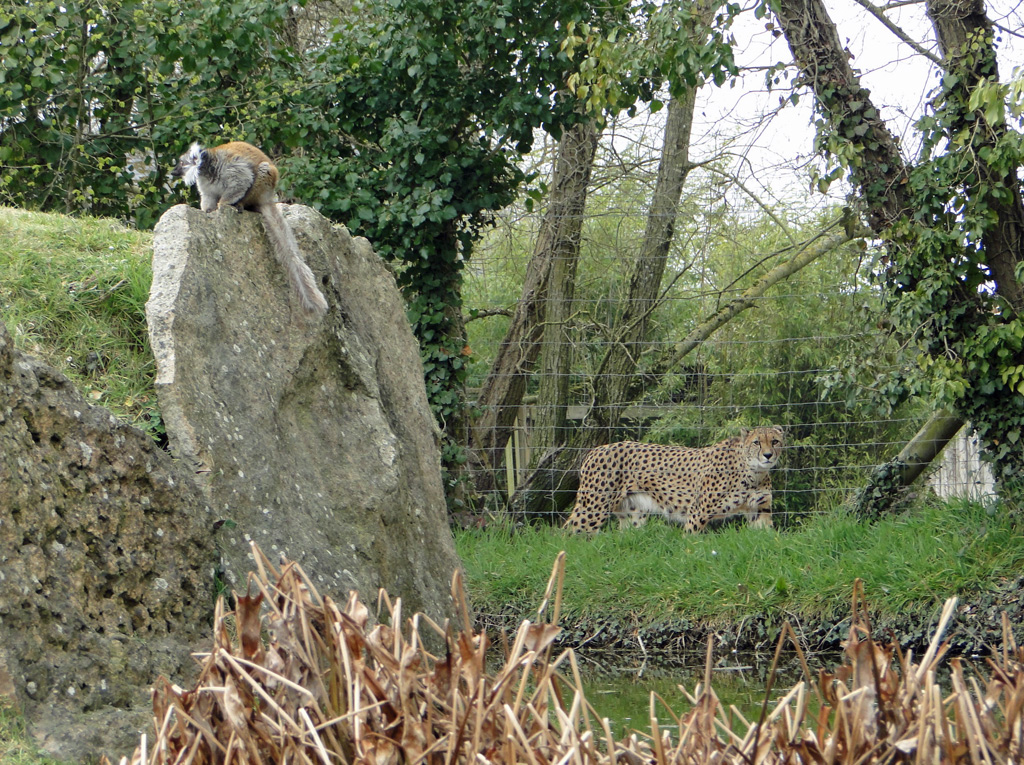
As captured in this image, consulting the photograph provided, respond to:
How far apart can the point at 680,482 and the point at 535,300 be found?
267cm

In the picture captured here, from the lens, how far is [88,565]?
3.60 meters

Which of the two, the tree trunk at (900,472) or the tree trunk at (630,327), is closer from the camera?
the tree trunk at (900,472)

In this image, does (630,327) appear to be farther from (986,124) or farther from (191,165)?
(191,165)

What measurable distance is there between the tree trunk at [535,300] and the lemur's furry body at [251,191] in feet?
17.6

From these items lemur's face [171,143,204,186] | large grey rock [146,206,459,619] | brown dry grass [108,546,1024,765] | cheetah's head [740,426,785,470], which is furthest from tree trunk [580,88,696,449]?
brown dry grass [108,546,1024,765]

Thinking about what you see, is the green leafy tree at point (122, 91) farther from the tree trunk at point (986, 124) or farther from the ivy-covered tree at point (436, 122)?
the tree trunk at point (986, 124)

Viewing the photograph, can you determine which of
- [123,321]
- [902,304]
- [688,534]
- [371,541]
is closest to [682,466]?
[688,534]

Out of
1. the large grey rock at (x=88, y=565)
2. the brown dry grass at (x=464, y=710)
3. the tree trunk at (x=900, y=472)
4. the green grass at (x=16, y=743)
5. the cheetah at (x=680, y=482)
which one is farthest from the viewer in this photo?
the cheetah at (x=680, y=482)

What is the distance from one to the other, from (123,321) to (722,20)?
4.76 m

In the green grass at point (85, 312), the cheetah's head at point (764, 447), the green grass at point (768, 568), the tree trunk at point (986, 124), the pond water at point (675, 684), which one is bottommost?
the pond water at point (675, 684)

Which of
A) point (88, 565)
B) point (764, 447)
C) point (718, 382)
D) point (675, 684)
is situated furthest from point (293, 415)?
point (718, 382)

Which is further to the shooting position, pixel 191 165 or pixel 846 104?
pixel 846 104

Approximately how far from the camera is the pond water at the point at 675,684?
18.8 feet

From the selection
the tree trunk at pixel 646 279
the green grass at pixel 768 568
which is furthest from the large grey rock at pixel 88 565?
the tree trunk at pixel 646 279
